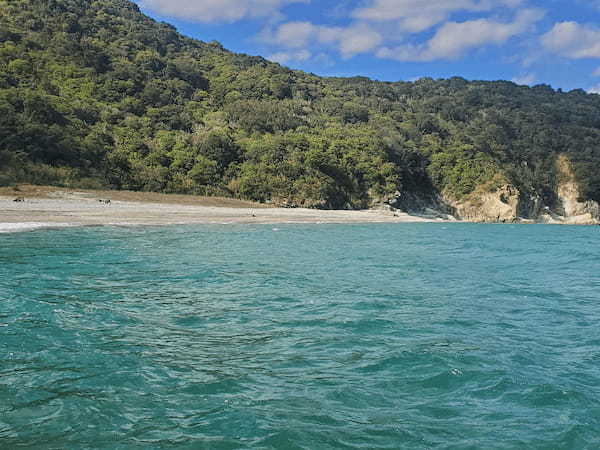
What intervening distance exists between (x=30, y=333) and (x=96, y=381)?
7.28 ft

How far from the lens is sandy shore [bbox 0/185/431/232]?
24.5 m

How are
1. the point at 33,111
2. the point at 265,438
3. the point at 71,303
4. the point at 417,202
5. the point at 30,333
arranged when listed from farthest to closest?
the point at 417,202, the point at 33,111, the point at 71,303, the point at 30,333, the point at 265,438

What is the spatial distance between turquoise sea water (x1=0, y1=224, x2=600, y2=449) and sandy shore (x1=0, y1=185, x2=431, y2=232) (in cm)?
1318

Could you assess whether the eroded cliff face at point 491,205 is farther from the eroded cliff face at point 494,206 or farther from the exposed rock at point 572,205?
the exposed rock at point 572,205

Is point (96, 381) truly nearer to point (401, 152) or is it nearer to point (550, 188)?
point (401, 152)

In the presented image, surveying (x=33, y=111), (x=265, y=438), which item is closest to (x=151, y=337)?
(x=265, y=438)

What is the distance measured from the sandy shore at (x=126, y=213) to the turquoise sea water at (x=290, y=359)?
13.2 m

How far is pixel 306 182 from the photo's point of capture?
51.4m

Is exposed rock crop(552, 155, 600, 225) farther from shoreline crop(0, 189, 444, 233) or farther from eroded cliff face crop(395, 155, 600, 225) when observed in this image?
shoreline crop(0, 189, 444, 233)

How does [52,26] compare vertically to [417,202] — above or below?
above

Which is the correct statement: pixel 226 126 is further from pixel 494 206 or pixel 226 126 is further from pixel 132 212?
pixel 494 206

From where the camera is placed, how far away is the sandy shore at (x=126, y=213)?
24.5 m

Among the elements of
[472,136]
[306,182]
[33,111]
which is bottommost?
[306,182]

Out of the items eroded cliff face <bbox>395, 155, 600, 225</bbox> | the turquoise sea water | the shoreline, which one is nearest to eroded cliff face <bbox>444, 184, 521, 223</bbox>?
eroded cliff face <bbox>395, 155, 600, 225</bbox>
